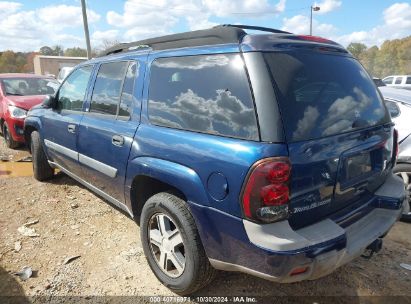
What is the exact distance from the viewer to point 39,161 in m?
5.10

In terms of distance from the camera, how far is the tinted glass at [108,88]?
3.27 metres

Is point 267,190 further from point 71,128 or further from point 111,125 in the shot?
point 71,128

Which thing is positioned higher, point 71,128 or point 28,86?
point 28,86

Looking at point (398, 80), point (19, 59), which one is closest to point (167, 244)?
point (398, 80)

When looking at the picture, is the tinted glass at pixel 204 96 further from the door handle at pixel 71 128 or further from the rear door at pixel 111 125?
the door handle at pixel 71 128

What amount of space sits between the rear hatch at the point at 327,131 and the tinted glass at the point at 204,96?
0.71 feet

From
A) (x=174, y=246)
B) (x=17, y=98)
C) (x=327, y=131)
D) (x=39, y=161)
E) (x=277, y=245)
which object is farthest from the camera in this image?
(x=17, y=98)

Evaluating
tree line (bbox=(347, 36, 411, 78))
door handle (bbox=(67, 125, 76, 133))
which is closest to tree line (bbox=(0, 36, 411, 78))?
tree line (bbox=(347, 36, 411, 78))

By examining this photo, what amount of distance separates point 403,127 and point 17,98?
700 centimetres

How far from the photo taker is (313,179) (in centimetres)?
216

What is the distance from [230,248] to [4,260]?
7.66 feet

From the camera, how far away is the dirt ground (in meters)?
2.87

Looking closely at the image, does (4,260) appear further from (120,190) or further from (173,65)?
(173,65)

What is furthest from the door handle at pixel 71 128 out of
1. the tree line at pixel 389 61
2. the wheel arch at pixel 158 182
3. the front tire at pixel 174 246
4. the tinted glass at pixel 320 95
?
the tree line at pixel 389 61
